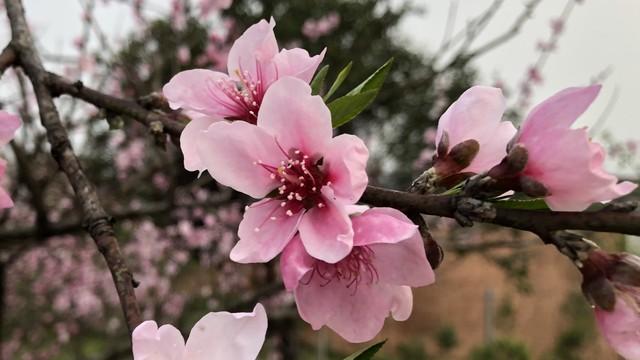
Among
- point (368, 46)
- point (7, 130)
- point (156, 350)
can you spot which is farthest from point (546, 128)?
point (368, 46)

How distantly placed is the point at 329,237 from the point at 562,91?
188 mm

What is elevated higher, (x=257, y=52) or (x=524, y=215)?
(x=257, y=52)

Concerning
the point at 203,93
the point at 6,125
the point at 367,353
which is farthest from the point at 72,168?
the point at 367,353

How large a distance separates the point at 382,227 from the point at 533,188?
0.34 feet

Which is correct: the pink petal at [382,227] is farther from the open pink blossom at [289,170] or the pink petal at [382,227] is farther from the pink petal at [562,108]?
the pink petal at [562,108]

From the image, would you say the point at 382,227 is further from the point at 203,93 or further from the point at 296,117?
the point at 203,93

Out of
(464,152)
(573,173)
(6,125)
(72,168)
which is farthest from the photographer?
(72,168)

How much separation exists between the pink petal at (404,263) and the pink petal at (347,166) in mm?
50

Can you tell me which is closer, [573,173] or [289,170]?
[573,173]

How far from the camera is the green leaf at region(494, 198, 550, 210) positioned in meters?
0.43

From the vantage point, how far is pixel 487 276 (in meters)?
7.70

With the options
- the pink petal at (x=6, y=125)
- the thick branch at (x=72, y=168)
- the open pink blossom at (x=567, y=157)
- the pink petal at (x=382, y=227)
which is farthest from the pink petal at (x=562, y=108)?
the pink petal at (x=6, y=125)

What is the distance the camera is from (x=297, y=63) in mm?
544

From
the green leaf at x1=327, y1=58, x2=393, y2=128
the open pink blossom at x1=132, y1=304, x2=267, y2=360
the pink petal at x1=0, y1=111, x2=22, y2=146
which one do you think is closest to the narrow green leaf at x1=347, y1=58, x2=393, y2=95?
the green leaf at x1=327, y1=58, x2=393, y2=128
